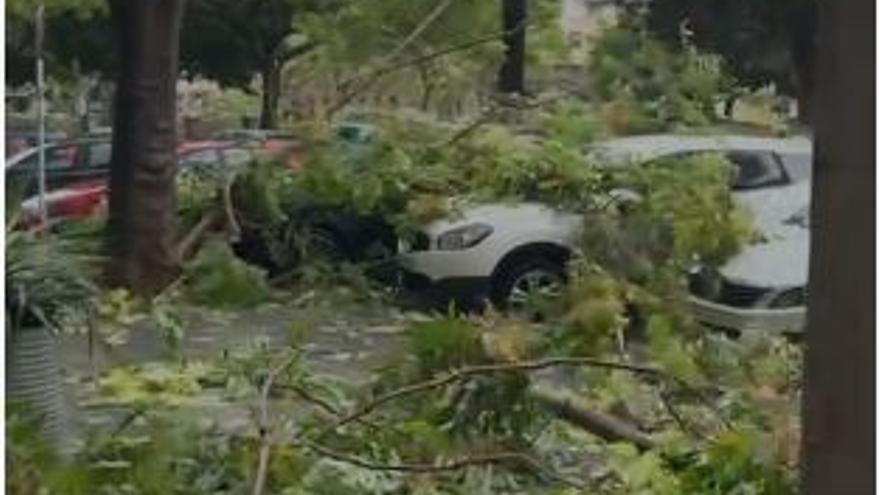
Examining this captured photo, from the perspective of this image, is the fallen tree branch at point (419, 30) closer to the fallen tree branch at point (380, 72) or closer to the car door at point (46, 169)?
the fallen tree branch at point (380, 72)

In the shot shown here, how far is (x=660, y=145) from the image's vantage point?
4.72 feet

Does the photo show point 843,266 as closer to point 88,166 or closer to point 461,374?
point 461,374

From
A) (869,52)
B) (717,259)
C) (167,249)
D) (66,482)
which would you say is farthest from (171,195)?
(869,52)

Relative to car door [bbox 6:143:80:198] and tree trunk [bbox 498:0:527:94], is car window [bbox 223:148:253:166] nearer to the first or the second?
car door [bbox 6:143:80:198]

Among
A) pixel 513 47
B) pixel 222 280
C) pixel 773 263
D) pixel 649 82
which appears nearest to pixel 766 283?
pixel 773 263

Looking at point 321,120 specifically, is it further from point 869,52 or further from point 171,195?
point 869,52

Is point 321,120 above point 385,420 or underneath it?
above

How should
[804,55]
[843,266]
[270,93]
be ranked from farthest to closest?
1. [270,93]
2. [804,55]
3. [843,266]

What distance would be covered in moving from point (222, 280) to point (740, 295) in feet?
1.75

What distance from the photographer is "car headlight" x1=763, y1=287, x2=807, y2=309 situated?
4.31ft

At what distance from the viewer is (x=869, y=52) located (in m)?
1.03

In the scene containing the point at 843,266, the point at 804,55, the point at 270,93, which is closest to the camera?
the point at 843,266

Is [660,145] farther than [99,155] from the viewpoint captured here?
Yes

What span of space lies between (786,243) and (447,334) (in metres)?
0.35
